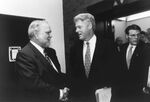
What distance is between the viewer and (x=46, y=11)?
335 cm

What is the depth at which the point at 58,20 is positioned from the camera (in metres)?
3.52

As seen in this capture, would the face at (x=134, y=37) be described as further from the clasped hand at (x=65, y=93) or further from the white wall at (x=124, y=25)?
the clasped hand at (x=65, y=93)

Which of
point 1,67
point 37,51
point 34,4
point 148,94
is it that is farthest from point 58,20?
point 148,94

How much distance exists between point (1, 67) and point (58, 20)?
1.21 meters

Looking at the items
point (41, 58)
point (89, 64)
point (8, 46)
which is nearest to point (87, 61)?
point (89, 64)

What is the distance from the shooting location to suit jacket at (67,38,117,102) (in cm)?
193

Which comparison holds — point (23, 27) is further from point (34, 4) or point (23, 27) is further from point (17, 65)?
point (17, 65)

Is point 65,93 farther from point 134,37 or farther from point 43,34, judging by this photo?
point 134,37

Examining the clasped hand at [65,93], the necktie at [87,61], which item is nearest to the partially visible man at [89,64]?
the necktie at [87,61]

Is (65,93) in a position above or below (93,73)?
below

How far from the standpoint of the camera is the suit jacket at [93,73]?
6.33 ft

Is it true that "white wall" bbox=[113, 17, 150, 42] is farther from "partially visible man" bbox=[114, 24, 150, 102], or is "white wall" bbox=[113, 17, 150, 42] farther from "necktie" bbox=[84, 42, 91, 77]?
"necktie" bbox=[84, 42, 91, 77]

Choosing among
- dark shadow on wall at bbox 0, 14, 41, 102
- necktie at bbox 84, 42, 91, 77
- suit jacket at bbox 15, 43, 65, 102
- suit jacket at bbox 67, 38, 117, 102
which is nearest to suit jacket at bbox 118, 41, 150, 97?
suit jacket at bbox 67, 38, 117, 102

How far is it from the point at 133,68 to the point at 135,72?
0.05 metres
